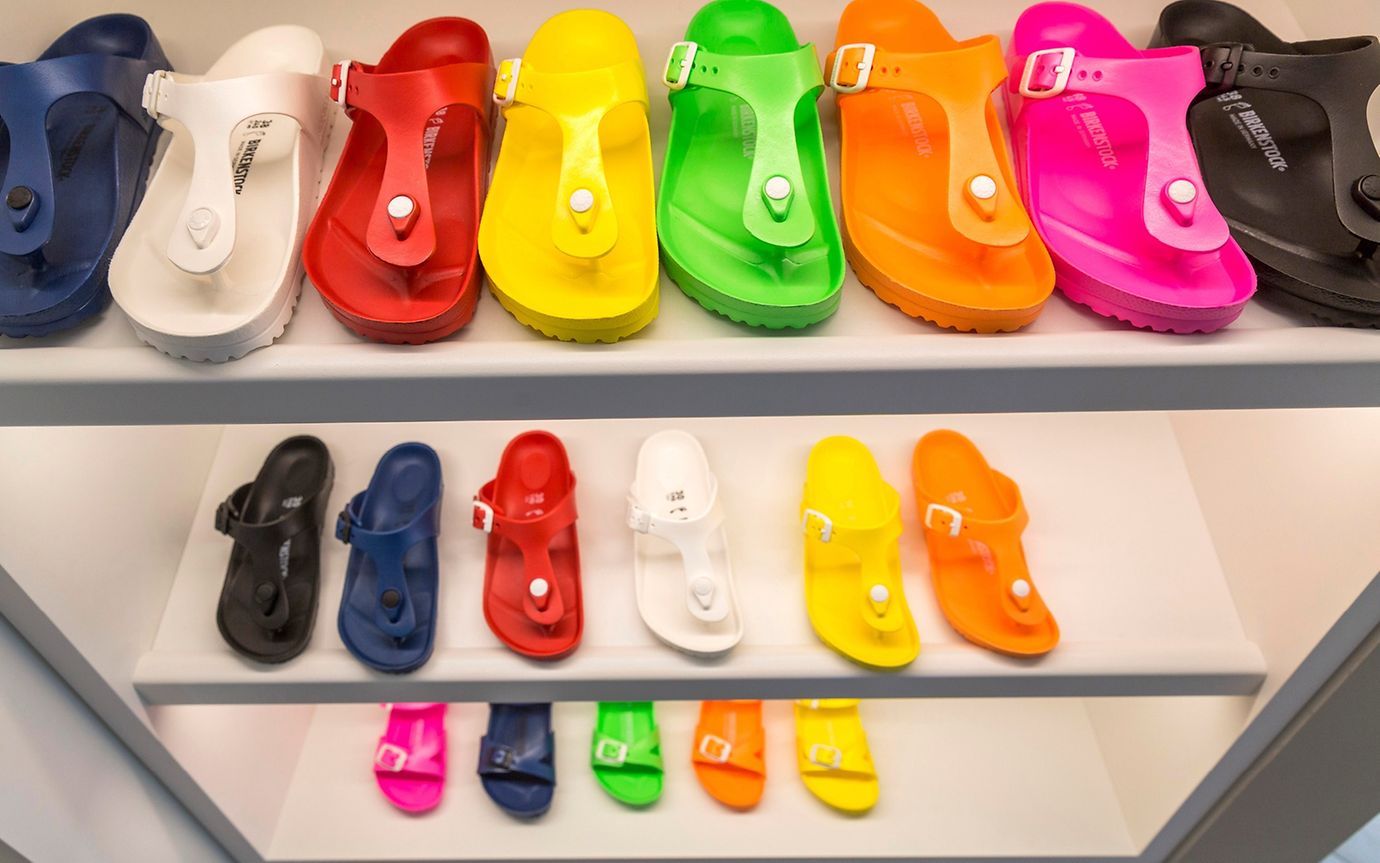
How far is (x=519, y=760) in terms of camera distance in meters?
1.27

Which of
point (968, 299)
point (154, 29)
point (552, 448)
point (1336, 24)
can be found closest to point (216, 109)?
point (154, 29)

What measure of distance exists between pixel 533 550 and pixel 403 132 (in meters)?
0.45

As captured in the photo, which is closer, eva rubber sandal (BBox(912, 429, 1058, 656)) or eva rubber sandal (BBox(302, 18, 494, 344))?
eva rubber sandal (BBox(302, 18, 494, 344))

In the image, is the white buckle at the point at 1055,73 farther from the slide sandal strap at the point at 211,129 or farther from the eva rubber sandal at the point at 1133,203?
the slide sandal strap at the point at 211,129

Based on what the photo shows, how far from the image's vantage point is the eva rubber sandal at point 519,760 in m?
1.26

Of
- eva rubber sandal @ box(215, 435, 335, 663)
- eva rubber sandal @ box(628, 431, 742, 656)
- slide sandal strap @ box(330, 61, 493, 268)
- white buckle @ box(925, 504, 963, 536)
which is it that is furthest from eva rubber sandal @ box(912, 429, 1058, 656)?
eva rubber sandal @ box(215, 435, 335, 663)

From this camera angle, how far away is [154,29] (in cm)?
95

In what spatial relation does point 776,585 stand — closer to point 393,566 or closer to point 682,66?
point 393,566

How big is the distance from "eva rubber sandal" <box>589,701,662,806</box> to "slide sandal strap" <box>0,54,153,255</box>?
2.99 feet

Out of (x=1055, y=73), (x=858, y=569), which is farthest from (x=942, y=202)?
(x=858, y=569)

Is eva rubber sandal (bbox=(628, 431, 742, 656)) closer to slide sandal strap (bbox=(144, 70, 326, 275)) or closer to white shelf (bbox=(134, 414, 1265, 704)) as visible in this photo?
white shelf (bbox=(134, 414, 1265, 704))

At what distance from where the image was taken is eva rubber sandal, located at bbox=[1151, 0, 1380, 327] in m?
0.74

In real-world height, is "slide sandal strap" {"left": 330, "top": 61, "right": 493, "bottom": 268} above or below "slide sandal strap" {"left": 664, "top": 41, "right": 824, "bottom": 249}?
below

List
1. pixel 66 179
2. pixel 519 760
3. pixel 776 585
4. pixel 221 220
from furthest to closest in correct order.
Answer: pixel 519 760, pixel 776 585, pixel 66 179, pixel 221 220
